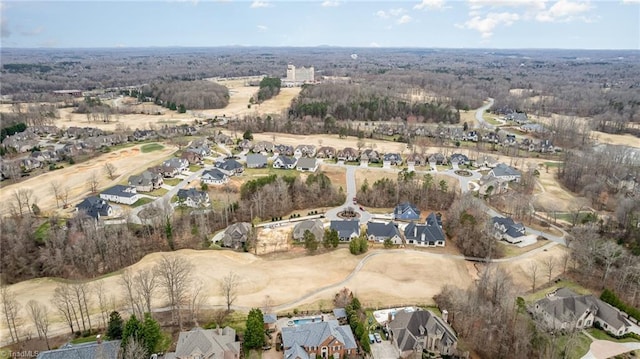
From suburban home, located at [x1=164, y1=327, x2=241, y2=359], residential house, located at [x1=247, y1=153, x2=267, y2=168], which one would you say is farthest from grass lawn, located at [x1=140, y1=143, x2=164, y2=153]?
suburban home, located at [x1=164, y1=327, x2=241, y2=359]

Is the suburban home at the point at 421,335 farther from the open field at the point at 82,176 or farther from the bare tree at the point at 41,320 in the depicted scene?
the open field at the point at 82,176

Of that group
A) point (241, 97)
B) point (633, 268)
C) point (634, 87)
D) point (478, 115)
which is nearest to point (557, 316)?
point (633, 268)

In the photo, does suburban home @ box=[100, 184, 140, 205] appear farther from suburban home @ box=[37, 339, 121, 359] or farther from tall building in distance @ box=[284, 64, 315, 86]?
tall building in distance @ box=[284, 64, 315, 86]

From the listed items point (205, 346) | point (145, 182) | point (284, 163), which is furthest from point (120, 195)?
point (205, 346)

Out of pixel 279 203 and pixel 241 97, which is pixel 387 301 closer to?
pixel 279 203

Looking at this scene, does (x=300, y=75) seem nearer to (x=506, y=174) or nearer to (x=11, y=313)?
(x=506, y=174)

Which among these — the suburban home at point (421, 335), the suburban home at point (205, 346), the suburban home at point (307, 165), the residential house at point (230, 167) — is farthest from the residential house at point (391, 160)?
the suburban home at point (205, 346)
